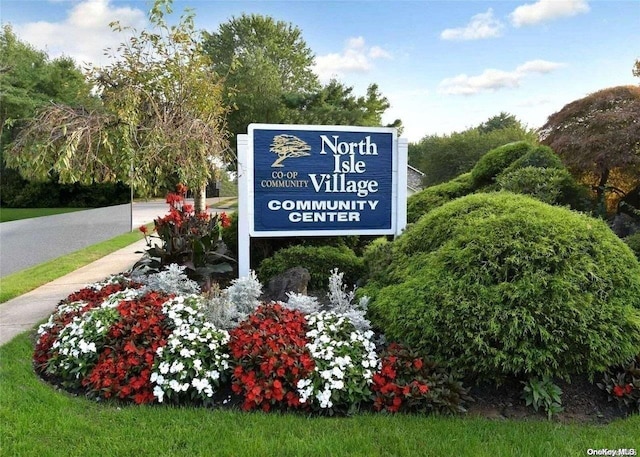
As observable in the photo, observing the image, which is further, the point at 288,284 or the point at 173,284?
the point at 288,284

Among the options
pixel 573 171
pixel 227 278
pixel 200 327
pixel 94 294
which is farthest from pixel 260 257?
pixel 573 171

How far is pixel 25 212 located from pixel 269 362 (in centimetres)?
1351

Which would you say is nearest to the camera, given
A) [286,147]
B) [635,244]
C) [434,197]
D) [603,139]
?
[635,244]

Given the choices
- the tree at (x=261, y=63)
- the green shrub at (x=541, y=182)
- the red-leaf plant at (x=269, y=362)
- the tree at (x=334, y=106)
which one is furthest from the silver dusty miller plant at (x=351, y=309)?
the tree at (x=261, y=63)

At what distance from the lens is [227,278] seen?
17.0ft

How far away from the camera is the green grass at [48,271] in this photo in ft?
19.4

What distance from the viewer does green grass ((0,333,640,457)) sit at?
222 cm

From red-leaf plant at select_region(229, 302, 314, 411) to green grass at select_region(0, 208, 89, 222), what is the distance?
1275 cm

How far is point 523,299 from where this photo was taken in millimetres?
2727

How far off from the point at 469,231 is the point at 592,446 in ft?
4.60

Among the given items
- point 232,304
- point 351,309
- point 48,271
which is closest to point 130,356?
point 232,304

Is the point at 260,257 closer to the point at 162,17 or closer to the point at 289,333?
the point at 289,333

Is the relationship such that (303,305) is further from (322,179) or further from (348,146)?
(348,146)

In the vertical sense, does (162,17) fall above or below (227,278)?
above
